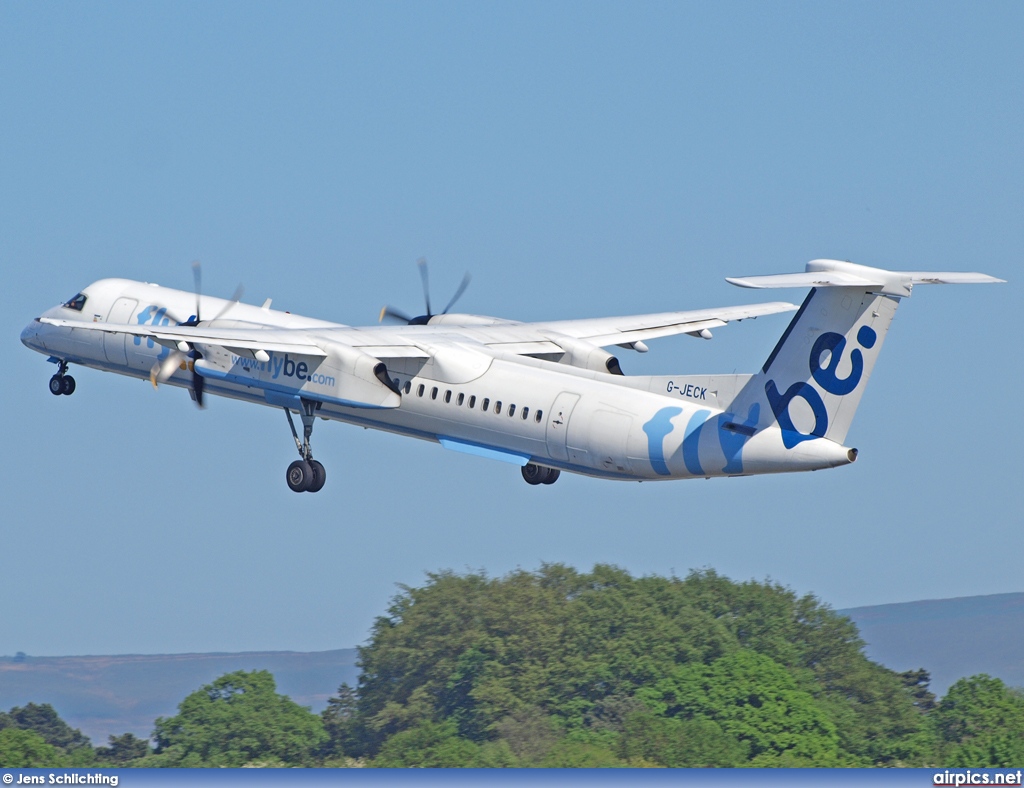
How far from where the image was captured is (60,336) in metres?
41.8

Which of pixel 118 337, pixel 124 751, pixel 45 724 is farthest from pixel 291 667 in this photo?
pixel 118 337

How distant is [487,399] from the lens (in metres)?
34.1

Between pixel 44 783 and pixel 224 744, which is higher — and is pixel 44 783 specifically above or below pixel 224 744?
below

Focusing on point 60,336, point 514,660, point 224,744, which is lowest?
point 224,744

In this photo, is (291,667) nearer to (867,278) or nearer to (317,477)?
(317,477)

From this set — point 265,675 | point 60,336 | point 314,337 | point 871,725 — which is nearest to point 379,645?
point 265,675

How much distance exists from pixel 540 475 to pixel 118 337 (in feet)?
37.0

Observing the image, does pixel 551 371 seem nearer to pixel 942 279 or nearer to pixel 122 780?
pixel 942 279

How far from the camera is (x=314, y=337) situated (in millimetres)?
35750

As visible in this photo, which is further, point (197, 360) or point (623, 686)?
point (623, 686)

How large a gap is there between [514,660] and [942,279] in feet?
119

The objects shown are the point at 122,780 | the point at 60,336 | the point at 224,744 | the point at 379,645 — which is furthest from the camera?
the point at 379,645

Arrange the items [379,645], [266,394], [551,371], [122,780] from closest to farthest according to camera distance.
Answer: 1. [122,780]
2. [551,371]
3. [266,394]
4. [379,645]

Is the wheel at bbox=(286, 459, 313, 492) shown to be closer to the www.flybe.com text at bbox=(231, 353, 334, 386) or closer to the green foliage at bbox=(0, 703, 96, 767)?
the www.flybe.com text at bbox=(231, 353, 334, 386)
